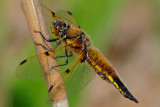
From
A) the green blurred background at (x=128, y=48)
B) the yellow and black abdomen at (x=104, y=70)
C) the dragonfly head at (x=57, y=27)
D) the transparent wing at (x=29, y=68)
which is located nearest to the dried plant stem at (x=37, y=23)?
the transparent wing at (x=29, y=68)

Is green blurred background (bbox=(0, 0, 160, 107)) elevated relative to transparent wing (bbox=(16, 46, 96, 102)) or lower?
lower

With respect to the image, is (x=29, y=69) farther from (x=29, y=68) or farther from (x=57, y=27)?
(x=57, y=27)

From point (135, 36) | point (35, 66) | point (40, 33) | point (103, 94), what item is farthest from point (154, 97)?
point (40, 33)

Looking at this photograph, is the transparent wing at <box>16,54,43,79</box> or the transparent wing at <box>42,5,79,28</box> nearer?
the transparent wing at <box>16,54,43,79</box>

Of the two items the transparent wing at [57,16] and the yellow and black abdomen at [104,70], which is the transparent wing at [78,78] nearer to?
the yellow and black abdomen at [104,70]

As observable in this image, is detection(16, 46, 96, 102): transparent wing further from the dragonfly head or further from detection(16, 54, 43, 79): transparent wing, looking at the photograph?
the dragonfly head

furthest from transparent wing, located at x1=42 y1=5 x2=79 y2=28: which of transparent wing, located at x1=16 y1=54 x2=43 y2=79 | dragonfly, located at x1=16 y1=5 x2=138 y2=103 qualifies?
transparent wing, located at x1=16 y1=54 x2=43 y2=79

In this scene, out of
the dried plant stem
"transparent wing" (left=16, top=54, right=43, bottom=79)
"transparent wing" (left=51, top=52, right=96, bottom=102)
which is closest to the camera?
the dried plant stem
